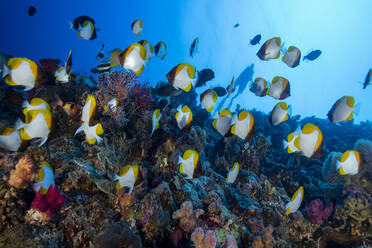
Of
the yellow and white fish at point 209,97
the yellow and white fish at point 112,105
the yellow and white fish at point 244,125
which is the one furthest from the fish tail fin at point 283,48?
the yellow and white fish at point 112,105

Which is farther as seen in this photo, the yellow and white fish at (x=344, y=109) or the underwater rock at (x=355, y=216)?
the underwater rock at (x=355, y=216)

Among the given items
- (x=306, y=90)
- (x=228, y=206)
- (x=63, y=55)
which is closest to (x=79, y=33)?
(x=228, y=206)

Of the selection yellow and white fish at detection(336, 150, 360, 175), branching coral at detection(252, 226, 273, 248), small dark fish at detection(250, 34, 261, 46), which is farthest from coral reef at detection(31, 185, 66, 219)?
small dark fish at detection(250, 34, 261, 46)

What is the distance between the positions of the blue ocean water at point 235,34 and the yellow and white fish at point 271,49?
6003 cm

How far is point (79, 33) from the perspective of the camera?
515cm

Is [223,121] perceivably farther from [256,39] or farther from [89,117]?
[256,39]

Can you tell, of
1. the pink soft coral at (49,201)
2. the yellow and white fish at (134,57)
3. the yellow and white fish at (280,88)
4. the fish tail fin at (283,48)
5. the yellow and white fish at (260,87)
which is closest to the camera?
the pink soft coral at (49,201)

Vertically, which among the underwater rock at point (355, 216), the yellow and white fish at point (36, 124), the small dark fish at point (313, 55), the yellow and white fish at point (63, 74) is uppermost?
the yellow and white fish at point (63, 74)

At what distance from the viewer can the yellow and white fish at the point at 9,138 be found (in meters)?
2.76

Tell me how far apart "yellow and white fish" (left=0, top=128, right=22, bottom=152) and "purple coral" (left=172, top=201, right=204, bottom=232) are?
2.56m

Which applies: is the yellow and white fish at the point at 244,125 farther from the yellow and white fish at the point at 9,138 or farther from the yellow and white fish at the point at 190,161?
the yellow and white fish at the point at 9,138

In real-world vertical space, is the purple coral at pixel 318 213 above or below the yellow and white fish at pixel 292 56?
below

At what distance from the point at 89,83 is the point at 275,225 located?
6831 mm

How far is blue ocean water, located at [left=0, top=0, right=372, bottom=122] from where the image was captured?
69250mm
